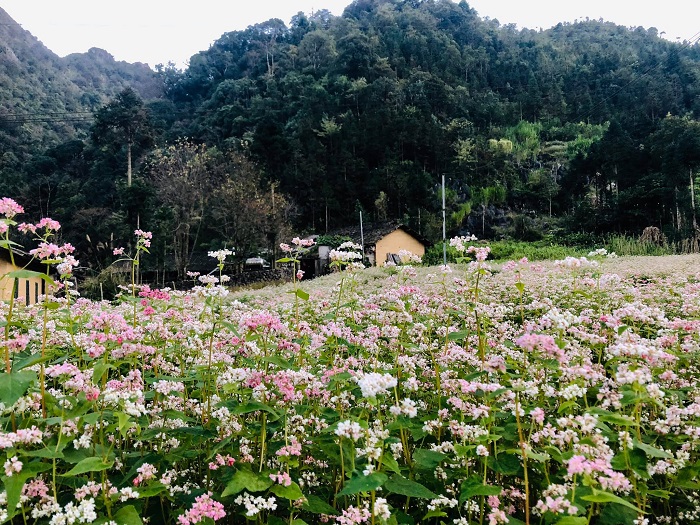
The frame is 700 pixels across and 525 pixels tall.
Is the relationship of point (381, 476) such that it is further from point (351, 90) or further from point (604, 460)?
point (351, 90)

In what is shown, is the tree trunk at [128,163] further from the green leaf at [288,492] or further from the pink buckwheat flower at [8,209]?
the green leaf at [288,492]

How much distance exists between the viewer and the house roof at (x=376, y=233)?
116ft

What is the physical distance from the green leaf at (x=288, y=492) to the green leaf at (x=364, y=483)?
0.30m

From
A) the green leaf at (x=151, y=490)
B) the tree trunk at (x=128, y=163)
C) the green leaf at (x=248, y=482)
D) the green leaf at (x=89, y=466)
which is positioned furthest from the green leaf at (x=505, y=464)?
the tree trunk at (x=128, y=163)

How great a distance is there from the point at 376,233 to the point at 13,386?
115 ft

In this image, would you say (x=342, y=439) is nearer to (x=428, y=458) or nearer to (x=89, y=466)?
(x=428, y=458)

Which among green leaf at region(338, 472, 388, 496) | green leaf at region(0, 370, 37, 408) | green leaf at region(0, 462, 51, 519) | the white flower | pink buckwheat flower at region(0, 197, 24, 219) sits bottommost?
green leaf at region(338, 472, 388, 496)

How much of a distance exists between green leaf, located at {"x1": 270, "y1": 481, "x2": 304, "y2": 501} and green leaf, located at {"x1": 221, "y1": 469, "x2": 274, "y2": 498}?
36mm

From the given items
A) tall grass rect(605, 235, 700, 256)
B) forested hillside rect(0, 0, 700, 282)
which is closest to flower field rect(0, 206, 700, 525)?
tall grass rect(605, 235, 700, 256)

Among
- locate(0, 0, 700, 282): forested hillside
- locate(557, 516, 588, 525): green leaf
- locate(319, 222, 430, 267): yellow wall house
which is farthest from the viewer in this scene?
locate(0, 0, 700, 282): forested hillside

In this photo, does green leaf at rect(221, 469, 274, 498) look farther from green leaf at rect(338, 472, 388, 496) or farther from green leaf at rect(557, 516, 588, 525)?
green leaf at rect(557, 516, 588, 525)

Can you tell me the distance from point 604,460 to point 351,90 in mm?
68053

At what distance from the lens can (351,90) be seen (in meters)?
64.3

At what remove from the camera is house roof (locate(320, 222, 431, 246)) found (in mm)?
35438
